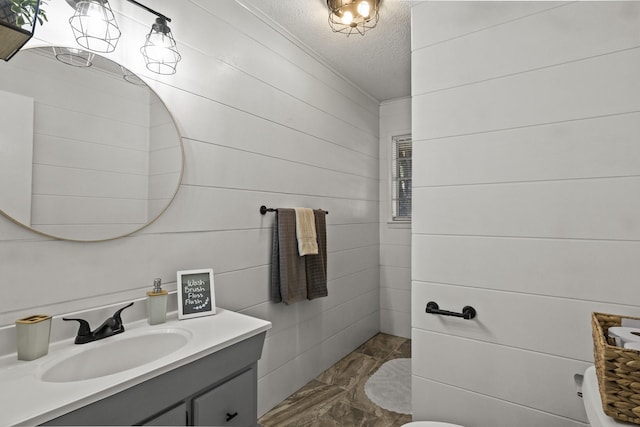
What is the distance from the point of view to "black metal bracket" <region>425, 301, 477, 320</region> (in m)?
1.31

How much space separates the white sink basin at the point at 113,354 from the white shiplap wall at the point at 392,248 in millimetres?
2521

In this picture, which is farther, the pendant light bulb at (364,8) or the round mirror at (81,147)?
the pendant light bulb at (364,8)

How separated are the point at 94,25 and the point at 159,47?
254 mm

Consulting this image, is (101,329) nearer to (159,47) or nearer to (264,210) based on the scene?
(264,210)

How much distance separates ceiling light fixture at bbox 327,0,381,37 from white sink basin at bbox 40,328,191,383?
1922 mm

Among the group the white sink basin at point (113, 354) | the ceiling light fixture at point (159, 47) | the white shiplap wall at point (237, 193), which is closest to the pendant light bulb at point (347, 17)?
the white shiplap wall at point (237, 193)

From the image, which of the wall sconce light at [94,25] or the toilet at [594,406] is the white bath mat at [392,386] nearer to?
the toilet at [594,406]

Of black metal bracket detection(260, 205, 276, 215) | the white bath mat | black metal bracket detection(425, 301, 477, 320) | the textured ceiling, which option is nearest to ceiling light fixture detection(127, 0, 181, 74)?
the textured ceiling

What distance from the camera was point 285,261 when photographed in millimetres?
2062

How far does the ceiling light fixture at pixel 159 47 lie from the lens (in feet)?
4.47

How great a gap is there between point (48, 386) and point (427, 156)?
61.1 inches

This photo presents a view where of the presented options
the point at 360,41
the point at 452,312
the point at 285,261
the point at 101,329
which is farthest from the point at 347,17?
the point at 101,329

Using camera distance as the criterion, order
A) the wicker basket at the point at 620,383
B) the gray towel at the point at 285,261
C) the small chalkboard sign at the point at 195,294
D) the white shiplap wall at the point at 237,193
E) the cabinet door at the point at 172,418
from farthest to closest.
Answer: the gray towel at the point at 285,261, the small chalkboard sign at the point at 195,294, the white shiplap wall at the point at 237,193, the cabinet door at the point at 172,418, the wicker basket at the point at 620,383

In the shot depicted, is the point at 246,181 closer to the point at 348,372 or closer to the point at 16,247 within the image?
the point at 16,247
